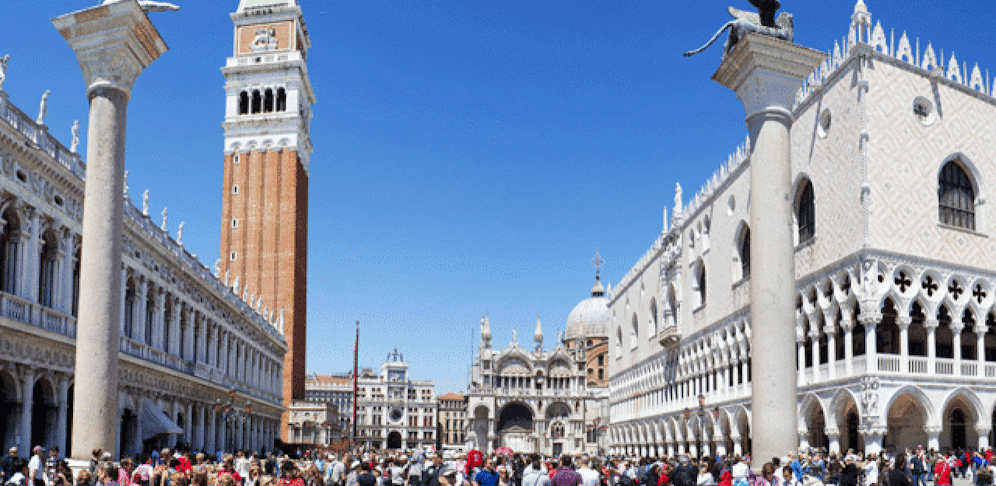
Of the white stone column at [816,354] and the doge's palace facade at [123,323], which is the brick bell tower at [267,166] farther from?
the white stone column at [816,354]

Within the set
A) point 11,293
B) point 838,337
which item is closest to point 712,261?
point 838,337

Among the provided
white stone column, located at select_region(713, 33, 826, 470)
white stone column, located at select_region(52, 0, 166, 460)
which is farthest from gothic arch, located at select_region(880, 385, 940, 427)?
white stone column, located at select_region(52, 0, 166, 460)

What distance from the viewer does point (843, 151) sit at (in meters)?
33.9

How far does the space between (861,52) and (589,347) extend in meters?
76.5

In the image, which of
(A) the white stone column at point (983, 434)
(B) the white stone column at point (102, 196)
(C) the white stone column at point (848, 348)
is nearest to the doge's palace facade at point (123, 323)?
(B) the white stone column at point (102, 196)

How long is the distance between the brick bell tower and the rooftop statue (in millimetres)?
59648

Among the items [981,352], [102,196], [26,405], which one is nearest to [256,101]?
[26,405]

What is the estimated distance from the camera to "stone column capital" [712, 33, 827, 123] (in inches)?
542

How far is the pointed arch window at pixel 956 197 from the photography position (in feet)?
113

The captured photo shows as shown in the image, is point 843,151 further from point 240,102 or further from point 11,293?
point 240,102

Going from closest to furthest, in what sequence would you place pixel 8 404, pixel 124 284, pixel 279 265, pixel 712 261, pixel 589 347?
pixel 8 404
pixel 124 284
pixel 712 261
pixel 279 265
pixel 589 347

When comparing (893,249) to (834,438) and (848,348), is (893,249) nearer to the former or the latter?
(848,348)

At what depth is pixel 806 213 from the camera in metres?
37.2

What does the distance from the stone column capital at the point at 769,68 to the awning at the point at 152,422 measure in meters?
24.9
